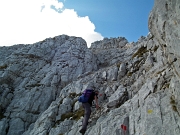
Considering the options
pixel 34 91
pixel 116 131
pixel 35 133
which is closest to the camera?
pixel 116 131

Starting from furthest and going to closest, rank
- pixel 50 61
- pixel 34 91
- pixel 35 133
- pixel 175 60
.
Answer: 1. pixel 50 61
2. pixel 34 91
3. pixel 35 133
4. pixel 175 60

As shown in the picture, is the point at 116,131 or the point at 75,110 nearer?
the point at 116,131

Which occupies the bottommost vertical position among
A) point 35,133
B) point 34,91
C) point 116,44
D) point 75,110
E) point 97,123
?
point 35,133

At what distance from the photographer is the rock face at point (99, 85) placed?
16.2m

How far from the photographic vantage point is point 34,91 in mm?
46312

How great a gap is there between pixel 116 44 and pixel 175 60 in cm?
9773

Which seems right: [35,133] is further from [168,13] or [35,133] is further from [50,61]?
[50,61]

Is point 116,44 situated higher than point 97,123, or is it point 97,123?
point 116,44

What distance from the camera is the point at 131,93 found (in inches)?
992

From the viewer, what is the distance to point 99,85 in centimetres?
3747

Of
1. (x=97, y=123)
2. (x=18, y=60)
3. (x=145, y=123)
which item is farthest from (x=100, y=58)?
(x=145, y=123)

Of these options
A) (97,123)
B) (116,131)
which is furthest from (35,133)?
(116,131)

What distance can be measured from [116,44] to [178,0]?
3893 inches

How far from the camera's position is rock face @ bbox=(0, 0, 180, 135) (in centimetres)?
1617
